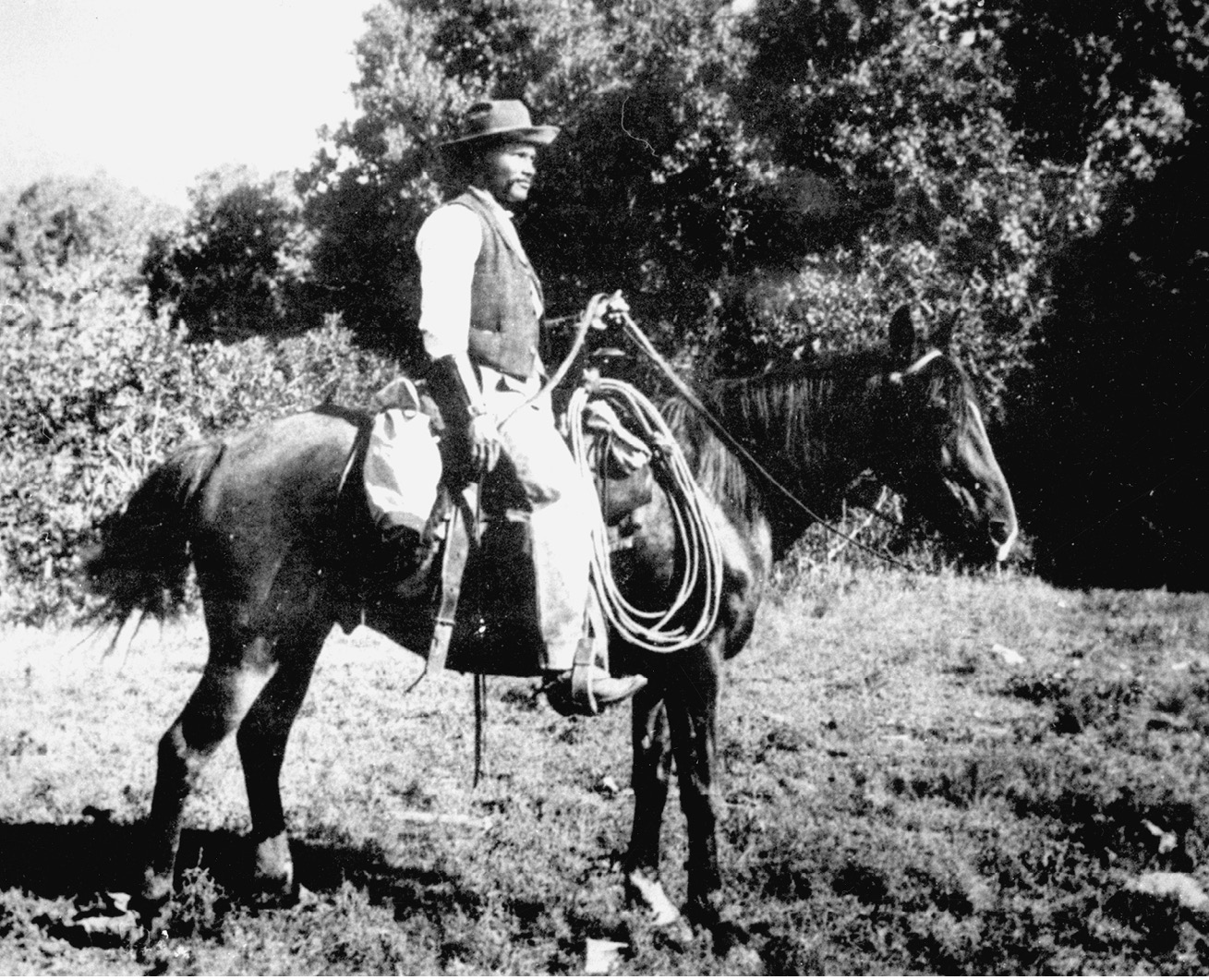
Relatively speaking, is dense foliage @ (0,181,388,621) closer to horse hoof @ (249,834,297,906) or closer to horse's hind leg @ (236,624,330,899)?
horse's hind leg @ (236,624,330,899)

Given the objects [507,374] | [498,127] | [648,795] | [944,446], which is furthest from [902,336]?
[648,795]

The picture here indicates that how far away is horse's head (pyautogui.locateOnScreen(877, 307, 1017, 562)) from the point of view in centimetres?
373

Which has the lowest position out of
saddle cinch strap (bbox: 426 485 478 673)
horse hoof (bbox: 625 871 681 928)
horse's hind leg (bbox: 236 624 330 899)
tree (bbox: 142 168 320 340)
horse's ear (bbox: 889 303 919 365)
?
horse hoof (bbox: 625 871 681 928)

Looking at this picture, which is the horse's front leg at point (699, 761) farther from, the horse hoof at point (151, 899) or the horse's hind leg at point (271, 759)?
the horse hoof at point (151, 899)

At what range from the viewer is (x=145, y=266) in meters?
11.1

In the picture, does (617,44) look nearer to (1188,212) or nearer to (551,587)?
(1188,212)

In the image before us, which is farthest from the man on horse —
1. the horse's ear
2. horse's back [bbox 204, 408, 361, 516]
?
the horse's ear

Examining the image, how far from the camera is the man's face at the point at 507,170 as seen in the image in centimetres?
352

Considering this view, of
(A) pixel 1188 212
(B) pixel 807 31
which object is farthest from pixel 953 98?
(A) pixel 1188 212

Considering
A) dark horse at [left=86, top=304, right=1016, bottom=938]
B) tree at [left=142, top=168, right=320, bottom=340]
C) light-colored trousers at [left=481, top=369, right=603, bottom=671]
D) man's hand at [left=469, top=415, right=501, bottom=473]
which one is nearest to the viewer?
man's hand at [left=469, top=415, right=501, bottom=473]

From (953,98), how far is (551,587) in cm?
1151

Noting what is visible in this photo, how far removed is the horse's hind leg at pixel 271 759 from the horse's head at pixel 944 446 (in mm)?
2644

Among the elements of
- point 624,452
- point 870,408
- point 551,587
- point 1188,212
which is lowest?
point 551,587

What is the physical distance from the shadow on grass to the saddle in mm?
1100
